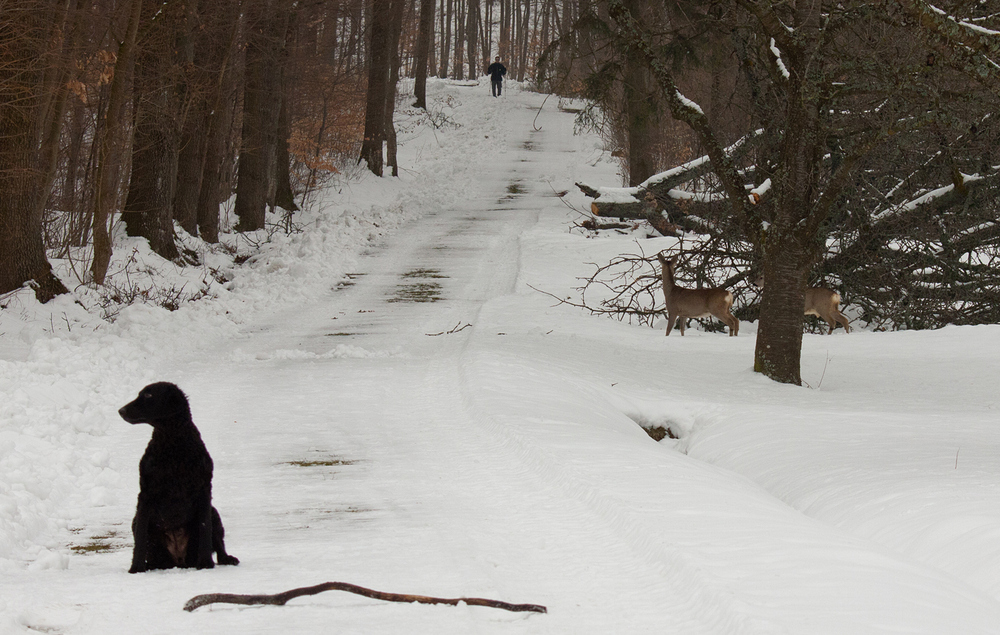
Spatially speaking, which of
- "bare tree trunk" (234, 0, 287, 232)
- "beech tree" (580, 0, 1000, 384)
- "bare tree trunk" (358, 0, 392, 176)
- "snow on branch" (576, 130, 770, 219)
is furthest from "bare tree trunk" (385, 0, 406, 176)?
"beech tree" (580, 0, 1000, 384)

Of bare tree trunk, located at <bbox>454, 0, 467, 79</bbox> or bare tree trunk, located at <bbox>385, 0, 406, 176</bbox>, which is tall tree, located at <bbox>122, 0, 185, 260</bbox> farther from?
bare tree trunk, located at <bbox>454, 0, 467, 79</bbox>

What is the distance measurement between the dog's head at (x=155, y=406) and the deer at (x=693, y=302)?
11.4 metres

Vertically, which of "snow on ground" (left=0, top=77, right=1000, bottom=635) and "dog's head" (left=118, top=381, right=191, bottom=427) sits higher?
"dog's head" (left=118, top=381, right=191, bottom=427)

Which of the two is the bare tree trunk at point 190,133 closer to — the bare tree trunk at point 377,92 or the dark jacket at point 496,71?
the bare tree trunk at point 377,92

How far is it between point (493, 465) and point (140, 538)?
3302mm

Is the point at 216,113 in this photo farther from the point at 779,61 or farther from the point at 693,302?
the point at 779,61

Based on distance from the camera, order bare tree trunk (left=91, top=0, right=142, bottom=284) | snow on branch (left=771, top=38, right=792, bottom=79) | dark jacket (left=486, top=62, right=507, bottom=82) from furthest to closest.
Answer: dark jacket (left=486, top=62, right=507, bottom=82), bare tree trunk (left=91, top=0, right=142, bottom=284), snow on branch (left=771, top=38, right=792, bottom=79)

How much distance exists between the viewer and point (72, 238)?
17.2 metres

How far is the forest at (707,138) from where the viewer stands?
1081 centimetres

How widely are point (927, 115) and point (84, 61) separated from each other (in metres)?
12.8

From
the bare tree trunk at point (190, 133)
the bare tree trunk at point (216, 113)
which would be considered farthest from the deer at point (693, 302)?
the bare tree trunk at point (216, 113)

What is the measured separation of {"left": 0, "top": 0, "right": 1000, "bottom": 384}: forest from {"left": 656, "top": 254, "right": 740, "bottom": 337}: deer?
1318 millimetres

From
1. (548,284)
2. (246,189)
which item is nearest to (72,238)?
(246,189)

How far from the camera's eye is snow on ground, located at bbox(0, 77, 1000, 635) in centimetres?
448
